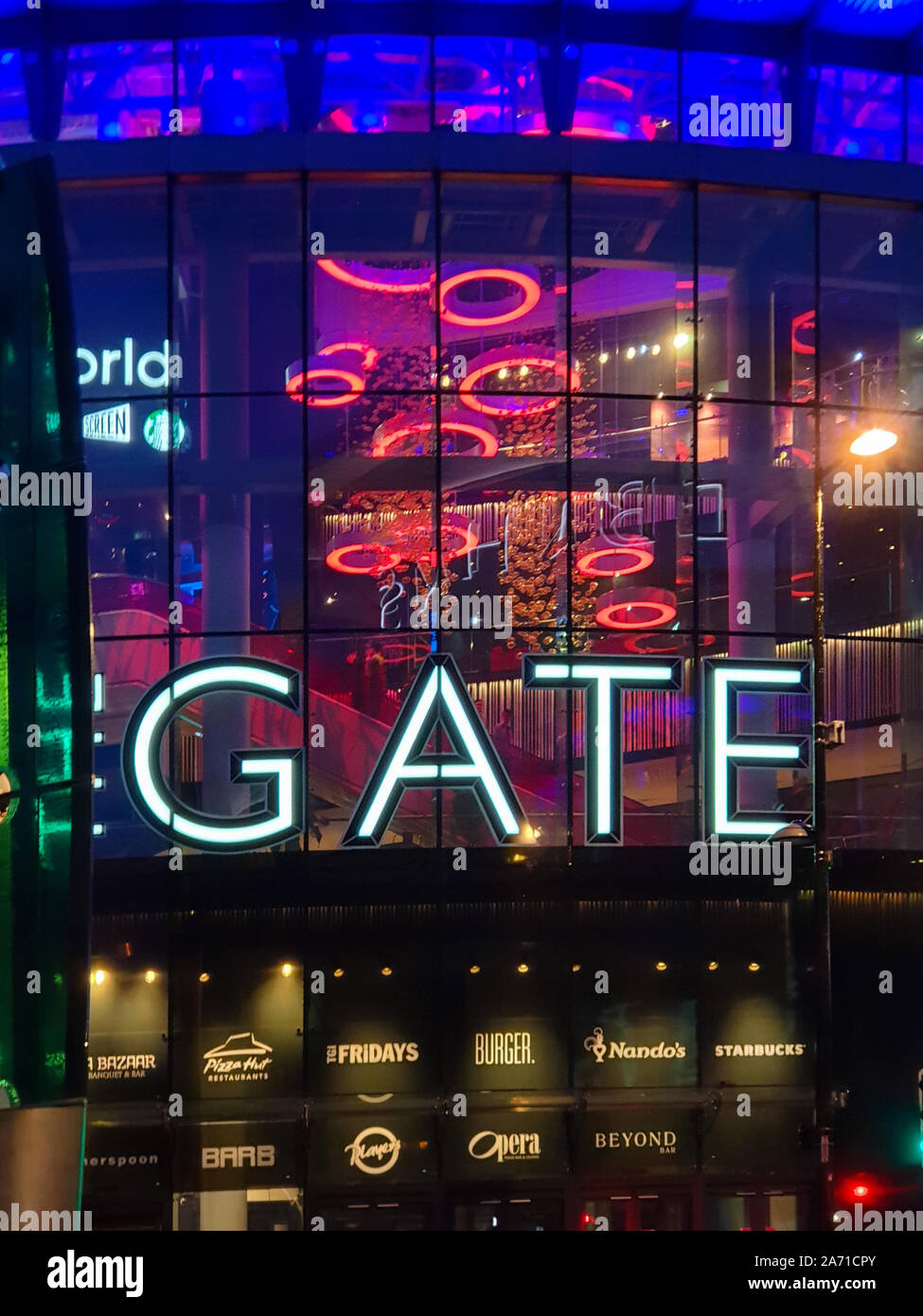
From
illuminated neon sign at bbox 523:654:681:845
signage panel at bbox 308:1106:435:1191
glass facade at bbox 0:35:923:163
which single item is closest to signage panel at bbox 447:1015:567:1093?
signage panel at bbox 308:1106:435:1191

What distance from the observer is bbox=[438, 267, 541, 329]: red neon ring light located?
22.0m

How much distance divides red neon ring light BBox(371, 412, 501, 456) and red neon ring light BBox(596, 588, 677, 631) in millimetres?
2939

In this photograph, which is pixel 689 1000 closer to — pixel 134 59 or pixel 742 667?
pixel 742 667

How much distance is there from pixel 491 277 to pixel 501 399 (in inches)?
76.3

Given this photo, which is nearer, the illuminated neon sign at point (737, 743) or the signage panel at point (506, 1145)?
the signage panel at point (506, 1145)

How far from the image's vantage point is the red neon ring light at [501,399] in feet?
72.2

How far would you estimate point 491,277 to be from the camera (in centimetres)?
2223

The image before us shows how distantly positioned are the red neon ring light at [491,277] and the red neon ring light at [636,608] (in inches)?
182

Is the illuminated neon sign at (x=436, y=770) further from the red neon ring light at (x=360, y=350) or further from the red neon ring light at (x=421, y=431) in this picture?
the red neon ring light at (x=360, y=350)

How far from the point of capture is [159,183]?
72.6 feet

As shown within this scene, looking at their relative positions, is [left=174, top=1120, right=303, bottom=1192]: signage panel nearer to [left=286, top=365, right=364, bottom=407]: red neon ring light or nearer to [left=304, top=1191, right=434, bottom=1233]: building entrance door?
[left=304, top=1191, right=434, bottom=1233]: building entrance door

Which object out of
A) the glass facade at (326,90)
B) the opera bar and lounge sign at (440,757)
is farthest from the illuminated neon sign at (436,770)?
the glass facade at (326,90)
